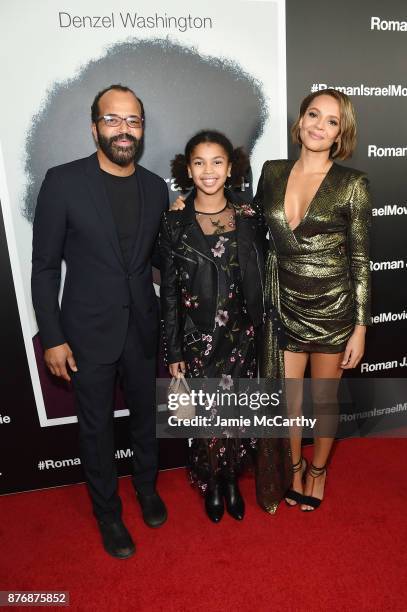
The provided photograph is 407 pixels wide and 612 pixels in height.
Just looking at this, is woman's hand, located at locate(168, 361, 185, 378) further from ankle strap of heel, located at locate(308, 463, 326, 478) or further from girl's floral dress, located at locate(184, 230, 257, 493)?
ankle strap of heel, located at locate(308, 463, 326, 478)

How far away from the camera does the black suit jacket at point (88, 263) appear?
6.82 ft

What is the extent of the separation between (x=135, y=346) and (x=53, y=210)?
74 cm

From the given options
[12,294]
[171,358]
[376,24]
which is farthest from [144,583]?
[376,24]

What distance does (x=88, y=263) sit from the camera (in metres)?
2.16

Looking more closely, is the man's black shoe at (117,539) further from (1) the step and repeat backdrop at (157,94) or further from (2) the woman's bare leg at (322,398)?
(2) the woman's bare leg at (322,398)

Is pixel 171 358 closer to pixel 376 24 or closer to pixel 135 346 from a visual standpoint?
pixel 135 346

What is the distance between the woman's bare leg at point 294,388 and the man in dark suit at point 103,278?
72 cm

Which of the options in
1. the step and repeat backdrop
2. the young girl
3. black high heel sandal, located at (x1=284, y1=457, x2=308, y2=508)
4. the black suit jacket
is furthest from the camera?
black high heel sandal, located at (x1=284, y1=457, x2=308, y2=508)

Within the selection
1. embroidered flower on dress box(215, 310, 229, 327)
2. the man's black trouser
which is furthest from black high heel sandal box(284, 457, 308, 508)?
embroidered flower on dress box(215, 310, 229, 327)

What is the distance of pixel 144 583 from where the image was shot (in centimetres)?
226

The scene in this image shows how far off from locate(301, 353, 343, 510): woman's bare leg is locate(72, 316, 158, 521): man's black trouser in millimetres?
852

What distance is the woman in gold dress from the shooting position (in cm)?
216

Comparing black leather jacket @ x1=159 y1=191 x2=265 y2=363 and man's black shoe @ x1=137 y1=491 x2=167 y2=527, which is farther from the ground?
black leather jacket @ x1=159 y1=191 x2=265 y2=363

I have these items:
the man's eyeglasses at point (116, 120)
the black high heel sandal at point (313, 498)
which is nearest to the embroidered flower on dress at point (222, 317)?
the man's eyeglasses at point (116, 120)
